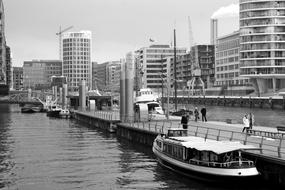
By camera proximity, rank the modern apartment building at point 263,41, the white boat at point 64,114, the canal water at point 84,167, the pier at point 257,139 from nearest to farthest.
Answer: the pier at point 257,139
the canal water at point 84,167
the white boat at point 64,114
the modern apartment building at point 263,41

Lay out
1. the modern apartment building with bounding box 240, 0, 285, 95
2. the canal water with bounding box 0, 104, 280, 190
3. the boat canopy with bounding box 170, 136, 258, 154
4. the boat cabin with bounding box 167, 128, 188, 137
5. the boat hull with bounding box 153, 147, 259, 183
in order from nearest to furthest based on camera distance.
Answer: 1. the boat hull with bounding box 153, 147, 259, 183
2. the boat canopy with bounding box 170, 136, 258, 154
3. the canal water with bounding box 0, 104, 280, 190
4. the boat cabin with bounding box 167, 128, 188, 137
5. the modern apartment building with bounding box 240, 0, 285, 95

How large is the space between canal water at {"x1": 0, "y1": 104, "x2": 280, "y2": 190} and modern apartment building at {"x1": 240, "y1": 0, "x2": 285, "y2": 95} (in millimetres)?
119065

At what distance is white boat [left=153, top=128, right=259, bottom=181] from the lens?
30.6 m

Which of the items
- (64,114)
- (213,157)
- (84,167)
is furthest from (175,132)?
(64,114)

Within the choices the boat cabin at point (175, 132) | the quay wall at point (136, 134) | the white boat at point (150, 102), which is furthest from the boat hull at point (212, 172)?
the white boat at point (150, 102)

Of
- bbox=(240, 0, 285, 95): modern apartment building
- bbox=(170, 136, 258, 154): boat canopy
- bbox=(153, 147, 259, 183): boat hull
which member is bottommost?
bbox=(153, 147, 259, 183): boat hull

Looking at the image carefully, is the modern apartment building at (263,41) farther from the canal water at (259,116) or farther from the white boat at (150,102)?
the white boat at (150,102)

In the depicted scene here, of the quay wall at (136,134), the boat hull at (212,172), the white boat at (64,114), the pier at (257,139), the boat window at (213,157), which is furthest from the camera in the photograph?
the white boat at (64,114)

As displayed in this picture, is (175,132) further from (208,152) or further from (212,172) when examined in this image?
(212,172)

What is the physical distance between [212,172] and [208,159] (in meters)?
1.23

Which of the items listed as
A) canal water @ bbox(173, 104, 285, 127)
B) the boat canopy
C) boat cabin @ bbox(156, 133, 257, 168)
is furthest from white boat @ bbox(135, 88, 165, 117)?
the boat canopy

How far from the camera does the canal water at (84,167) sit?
34.5 meters

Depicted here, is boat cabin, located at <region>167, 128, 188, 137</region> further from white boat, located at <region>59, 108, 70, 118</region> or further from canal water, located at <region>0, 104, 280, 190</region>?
white boat, located at <region>59, 108, 70, 118</region>

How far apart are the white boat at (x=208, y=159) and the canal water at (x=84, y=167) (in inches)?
33.9
